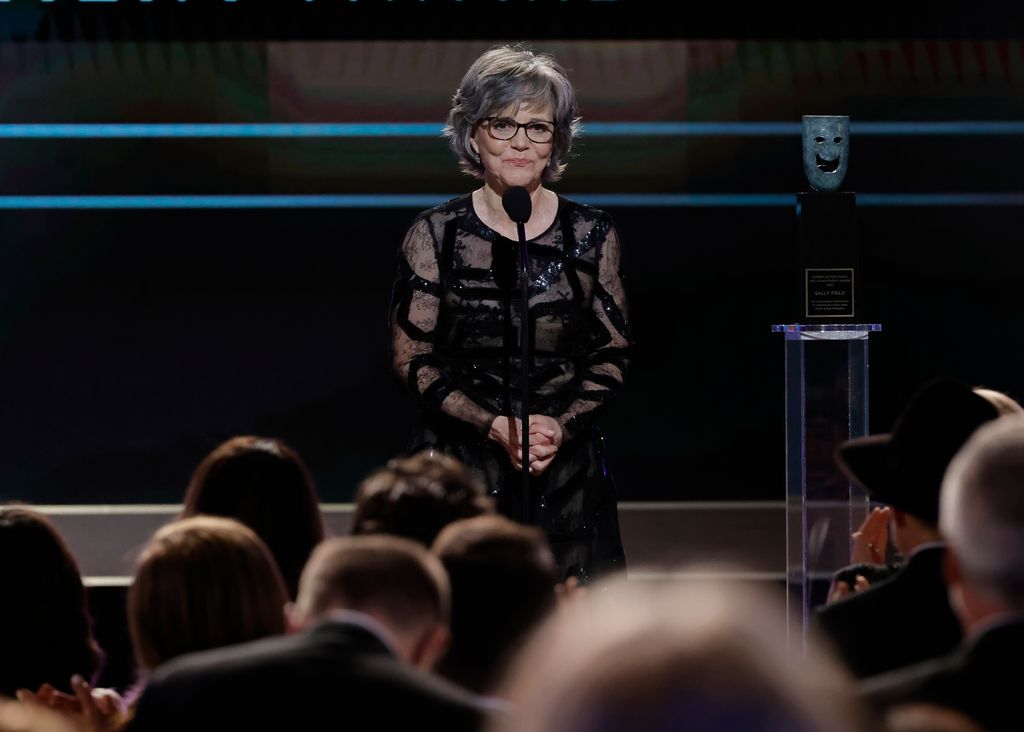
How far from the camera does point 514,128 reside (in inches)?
146

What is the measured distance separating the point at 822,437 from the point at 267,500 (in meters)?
1.57

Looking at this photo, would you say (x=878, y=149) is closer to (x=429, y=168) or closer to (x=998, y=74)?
(x=998, y=74)

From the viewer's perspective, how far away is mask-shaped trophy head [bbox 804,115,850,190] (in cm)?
398

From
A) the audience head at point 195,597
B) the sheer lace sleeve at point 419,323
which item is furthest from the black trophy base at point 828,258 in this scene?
the audience head at point 195,597

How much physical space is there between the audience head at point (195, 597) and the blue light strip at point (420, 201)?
3704mm

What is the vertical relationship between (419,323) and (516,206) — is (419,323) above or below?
below

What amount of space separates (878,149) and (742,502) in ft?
4.34

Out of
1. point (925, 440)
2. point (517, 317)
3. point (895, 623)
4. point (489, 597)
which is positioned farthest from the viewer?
point (517, 317)

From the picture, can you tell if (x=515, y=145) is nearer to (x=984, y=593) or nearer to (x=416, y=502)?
(x=416, y=502)

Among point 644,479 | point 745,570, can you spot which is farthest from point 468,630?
point 644,479

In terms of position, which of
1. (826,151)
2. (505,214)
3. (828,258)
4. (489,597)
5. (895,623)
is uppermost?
(826,151)

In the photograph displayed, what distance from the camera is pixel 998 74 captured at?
5.68 m

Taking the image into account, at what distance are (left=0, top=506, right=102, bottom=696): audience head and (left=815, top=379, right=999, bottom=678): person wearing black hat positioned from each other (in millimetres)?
1160

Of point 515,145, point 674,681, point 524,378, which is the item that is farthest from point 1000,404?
point 674,681
